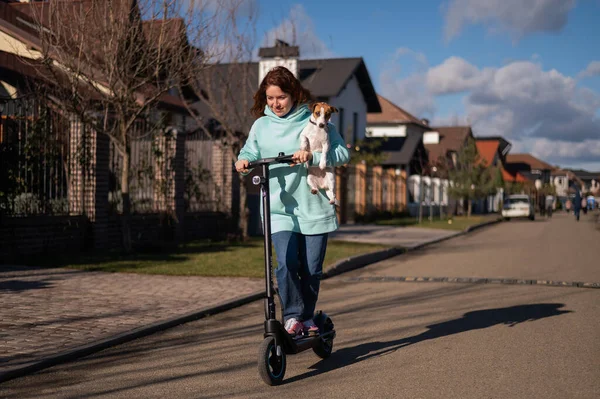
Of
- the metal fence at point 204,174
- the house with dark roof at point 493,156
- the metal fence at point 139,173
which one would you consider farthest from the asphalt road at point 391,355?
the house with dark roof at point 493,156

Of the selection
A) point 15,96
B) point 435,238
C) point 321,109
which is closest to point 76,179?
point 15,96

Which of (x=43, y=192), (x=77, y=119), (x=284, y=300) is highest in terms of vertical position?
(x=77, y=119)

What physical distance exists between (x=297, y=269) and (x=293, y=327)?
0.39 meters

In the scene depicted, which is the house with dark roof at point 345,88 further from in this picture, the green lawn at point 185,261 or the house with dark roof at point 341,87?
the green lawn at point 185,261

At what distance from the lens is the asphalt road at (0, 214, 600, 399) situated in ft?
15.9

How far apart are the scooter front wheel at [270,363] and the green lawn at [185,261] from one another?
19.6 ft

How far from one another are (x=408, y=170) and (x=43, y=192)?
39.6m

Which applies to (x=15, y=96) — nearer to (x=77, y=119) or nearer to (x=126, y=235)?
(x=77, y=119)

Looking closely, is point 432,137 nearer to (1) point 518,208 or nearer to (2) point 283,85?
(1) point 518,208

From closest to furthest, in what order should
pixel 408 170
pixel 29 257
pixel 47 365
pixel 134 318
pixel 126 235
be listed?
pixel 47 365 → pixel 134 318 → pixel 29 257 → pixel 126 235 → pixel 408 170

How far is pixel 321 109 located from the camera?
16.5ft

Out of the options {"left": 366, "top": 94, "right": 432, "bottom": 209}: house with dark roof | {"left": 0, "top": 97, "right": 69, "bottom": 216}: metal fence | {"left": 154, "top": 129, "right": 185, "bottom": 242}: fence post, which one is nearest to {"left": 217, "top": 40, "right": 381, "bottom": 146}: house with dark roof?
{"left": 366, "top": 94, "right": 432, "bottom": 209}: house with dark roof

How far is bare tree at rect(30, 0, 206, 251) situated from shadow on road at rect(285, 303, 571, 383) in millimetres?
6652

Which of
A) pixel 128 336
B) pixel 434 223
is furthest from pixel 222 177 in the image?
pixel 434 223
